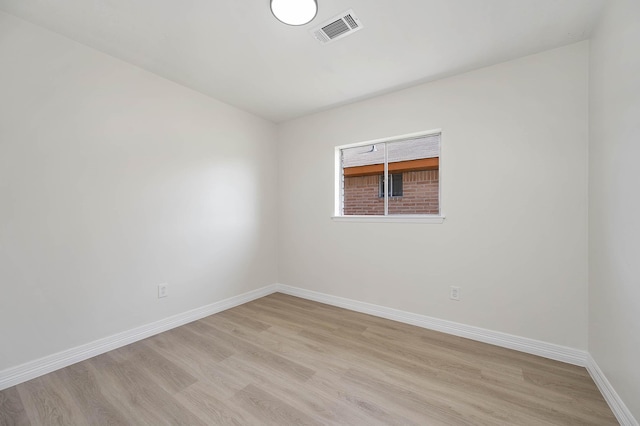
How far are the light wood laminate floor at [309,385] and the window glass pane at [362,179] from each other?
145 centimetres

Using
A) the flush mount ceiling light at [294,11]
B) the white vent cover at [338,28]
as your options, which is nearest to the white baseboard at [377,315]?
the white vent cover at [338,28]

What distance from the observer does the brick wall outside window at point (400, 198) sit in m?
2.74

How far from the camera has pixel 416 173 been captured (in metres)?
2.86

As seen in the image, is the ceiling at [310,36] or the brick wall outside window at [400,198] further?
the brick wall outside window at [400,198]

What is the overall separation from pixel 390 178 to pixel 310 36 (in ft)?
5.53

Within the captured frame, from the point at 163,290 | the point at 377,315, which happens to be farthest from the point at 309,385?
the point at 163,290

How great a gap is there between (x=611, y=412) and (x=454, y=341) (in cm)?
97

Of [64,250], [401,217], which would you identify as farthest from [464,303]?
[64,250]

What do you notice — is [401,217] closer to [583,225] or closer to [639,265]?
[583,225]

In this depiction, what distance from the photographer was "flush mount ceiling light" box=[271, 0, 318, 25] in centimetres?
159

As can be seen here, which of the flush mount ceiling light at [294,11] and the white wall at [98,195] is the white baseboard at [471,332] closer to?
the white wall at [98,195]

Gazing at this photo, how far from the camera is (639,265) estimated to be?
127 cm

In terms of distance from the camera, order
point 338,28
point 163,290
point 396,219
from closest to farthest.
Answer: point 338,28 < point 163,290 < point 396,219

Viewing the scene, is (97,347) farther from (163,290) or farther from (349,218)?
(349,218)
